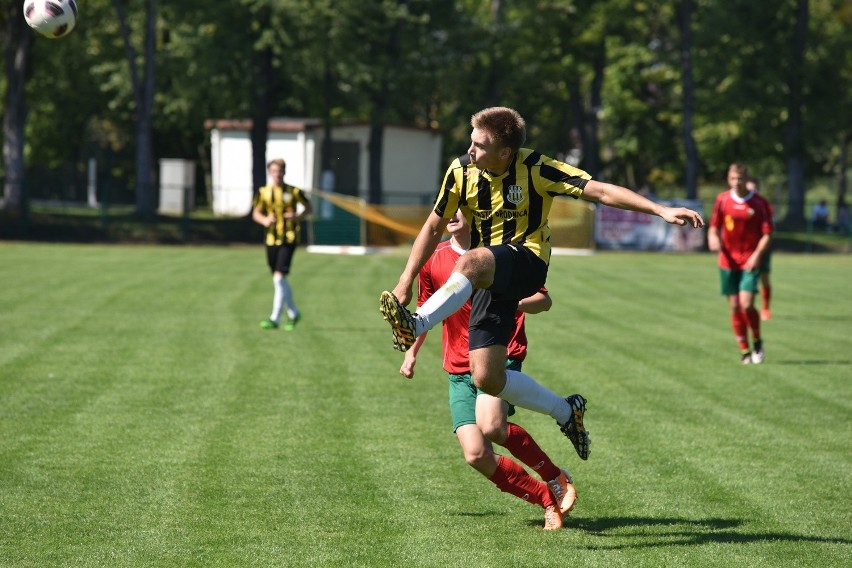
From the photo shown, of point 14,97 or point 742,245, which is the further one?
point 14,97

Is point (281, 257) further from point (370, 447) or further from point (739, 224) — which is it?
point (370, 447)

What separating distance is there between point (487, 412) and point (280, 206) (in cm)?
977

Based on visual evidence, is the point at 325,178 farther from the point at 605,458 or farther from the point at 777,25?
the point at 605,458

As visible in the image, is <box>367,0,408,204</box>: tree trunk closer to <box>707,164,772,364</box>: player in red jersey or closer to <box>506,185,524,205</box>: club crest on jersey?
<box>707,164,772,364</box>: player in red jersey

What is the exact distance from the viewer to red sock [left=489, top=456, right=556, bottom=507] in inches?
Answer: 243

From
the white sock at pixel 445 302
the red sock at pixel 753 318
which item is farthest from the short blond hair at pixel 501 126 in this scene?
the red sock at pixel 753 318

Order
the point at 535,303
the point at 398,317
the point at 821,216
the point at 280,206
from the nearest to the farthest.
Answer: the point at 398,317
the point at 535,303
the point at 280,206
the point at 821,216

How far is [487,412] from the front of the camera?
6.00 m

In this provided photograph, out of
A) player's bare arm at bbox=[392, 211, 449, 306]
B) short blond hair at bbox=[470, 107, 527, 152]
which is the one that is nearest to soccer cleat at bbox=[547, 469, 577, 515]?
player's bare arm at bbox=[392, 211, 449, 306]

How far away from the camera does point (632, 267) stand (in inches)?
1208

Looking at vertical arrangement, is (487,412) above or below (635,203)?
below

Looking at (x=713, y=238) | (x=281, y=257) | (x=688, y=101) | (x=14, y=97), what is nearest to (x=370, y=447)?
(x=713, y=238)

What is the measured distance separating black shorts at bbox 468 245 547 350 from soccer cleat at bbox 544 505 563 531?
112 centimetres

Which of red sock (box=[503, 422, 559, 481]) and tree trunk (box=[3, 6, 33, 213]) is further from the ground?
tree trunk (box=[3, 6, 33, 213])
